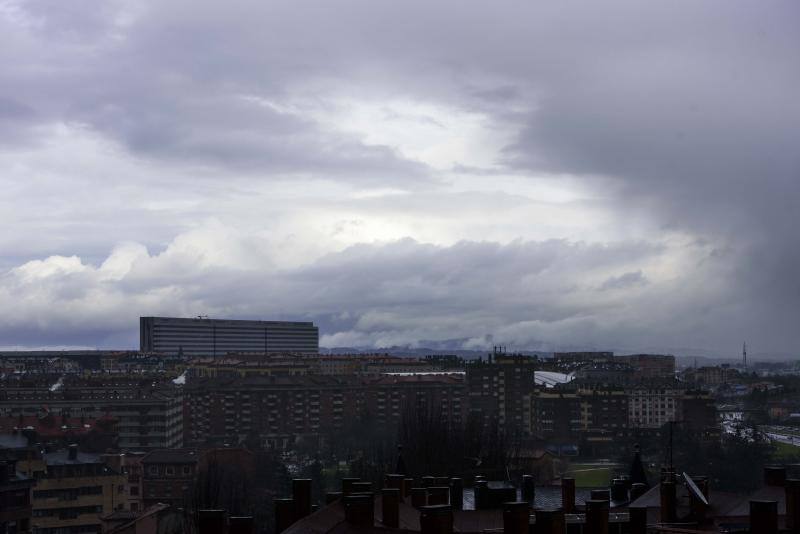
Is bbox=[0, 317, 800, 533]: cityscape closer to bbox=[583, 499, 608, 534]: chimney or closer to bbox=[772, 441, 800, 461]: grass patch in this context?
bbox=[583, 499, 608, 534]: chimney

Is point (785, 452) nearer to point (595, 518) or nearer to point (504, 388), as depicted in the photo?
point (504, 388)

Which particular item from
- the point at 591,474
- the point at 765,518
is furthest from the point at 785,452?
the point at 765,518

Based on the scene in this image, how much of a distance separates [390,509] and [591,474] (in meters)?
56.7

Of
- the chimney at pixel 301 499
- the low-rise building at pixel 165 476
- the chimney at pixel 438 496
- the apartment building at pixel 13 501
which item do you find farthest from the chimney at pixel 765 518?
the low-rise building at pixel 165 476

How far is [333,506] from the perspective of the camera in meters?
26.0

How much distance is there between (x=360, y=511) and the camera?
23.5 meters

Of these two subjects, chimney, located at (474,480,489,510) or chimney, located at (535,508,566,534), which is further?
chimney, located at (474,480,489,510)

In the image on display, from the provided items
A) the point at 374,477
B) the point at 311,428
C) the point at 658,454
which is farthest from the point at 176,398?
the point at 374,477

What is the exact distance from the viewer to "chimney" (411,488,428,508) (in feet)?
96.4

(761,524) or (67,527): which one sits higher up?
(761,524)

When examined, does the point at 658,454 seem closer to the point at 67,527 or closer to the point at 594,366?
the point at 67,527

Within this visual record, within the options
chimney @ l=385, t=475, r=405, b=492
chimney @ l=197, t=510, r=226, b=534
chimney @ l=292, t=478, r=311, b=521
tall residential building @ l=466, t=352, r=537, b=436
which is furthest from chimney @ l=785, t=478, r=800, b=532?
tall residential building @ l=466, t=352, r=537, b=436

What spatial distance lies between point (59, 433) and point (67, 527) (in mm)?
25416

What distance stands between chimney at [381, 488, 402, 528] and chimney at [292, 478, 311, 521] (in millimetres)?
2722
